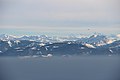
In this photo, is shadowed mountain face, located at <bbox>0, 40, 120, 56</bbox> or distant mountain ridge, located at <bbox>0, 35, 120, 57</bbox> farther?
shadowed mountain face, located at <bbox>0, 40, 120, 56</bbox>

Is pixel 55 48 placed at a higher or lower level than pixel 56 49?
higher

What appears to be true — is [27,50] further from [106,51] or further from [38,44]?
[106,51]

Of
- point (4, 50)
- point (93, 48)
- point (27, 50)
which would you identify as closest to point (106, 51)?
point (93, 48)

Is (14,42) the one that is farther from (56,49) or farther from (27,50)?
(56,49)

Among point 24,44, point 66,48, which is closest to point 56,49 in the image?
point 66,48

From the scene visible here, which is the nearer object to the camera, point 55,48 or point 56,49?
point 55,48

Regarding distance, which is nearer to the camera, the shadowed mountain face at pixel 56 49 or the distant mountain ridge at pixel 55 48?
the distant mountain ridge at pixel 55 48

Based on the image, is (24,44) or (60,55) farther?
(24,44)

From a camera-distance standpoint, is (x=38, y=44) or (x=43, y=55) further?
(x=38, y=44)
